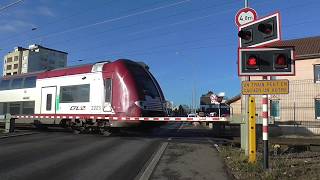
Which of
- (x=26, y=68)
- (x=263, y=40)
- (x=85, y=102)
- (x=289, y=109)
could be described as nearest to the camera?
(x=263, y=40)

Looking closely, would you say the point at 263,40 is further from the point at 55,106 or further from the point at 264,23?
the point at 55,106

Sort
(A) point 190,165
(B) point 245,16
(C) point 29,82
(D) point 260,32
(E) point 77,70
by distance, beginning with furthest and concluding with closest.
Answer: (C) point 29,82
(E) point 77,70
(B) point 245,16
(A) point 190,165
(D) point 260,32

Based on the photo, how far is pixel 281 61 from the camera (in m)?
10.0

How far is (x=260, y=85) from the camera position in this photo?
1031 cm

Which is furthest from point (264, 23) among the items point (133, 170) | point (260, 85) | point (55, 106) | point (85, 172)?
point (55, 106)

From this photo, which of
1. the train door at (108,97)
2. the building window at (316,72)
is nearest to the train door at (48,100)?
the train door at (108,97)

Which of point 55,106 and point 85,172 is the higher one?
point 55,106

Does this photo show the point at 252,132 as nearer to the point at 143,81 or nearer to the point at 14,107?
the point at 143,81

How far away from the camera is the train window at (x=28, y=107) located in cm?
2487

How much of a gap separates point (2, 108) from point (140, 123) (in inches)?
477

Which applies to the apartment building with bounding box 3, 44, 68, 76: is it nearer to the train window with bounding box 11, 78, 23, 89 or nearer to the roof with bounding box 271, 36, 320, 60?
the roof with bounding box 271, 36, 320, 60

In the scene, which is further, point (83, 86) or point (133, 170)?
point (83, 86)

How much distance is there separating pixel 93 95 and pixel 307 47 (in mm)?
23398

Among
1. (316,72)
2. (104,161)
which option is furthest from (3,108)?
(316,72)
